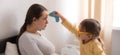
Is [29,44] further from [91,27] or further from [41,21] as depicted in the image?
[91,27]

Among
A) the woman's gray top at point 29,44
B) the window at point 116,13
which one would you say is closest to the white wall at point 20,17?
the woman's gray top at point 29,44

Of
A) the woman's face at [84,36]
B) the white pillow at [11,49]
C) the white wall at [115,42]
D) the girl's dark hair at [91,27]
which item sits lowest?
the white wall at [115,42]

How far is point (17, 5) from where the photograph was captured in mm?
2299

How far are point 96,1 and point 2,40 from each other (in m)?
1.53

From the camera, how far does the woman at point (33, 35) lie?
208cm

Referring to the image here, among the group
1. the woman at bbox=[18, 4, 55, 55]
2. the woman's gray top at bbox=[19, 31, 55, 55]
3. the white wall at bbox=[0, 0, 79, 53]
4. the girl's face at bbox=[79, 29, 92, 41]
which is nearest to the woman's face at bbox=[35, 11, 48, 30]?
the woman at bbox=[18, 4, 55, 55]

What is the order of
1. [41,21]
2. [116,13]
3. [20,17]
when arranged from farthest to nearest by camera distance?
[116,13]
[20,17]
[41,21]

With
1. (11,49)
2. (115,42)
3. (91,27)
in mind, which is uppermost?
(91,27)

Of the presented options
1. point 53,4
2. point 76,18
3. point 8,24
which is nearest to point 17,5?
point 8,24

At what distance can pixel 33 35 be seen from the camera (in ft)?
7.08

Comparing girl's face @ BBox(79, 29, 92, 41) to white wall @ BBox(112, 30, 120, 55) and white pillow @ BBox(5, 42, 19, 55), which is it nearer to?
white pillow @ BBox(5, 42, 19, 55)

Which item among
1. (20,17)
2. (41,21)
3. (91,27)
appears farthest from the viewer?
→ (20,17)

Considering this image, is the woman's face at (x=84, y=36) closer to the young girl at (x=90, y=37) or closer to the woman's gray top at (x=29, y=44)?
the young girl at (x=90, y=37)

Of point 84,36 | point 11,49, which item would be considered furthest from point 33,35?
point 84,36
